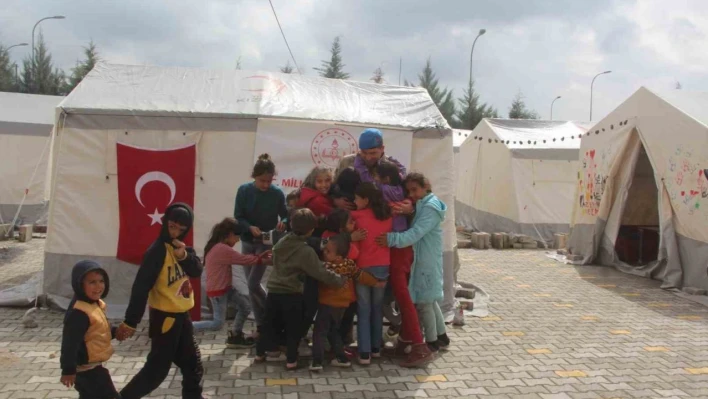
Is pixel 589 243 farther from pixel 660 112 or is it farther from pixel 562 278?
pixel 660 112

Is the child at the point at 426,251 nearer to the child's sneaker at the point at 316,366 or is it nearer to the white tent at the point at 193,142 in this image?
the child's sneaker at the point at 316,366

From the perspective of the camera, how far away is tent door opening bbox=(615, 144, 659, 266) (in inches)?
403

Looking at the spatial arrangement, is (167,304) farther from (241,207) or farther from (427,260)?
(427,260)

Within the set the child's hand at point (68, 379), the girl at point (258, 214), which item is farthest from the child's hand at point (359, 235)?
the child's hand at point (68, 379)

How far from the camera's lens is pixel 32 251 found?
10008 mm

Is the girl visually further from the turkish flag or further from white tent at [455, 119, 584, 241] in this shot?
white tent at [455, 119, 584, 241]

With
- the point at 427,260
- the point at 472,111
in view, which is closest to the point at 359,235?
the point at 427,260

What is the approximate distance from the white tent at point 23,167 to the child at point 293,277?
9606 millimetres

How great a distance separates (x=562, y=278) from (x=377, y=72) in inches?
1178

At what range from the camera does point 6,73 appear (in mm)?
35094

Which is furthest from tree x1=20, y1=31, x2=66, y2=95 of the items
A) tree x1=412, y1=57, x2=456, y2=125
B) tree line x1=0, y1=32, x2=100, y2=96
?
tree x1=412, y1=57, x2=456, y2=125

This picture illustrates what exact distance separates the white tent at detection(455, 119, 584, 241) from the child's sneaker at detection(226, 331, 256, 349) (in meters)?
9.17

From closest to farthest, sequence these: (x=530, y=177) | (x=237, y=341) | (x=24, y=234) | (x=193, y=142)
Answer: (x=237, y=341) < (x=193, y=142) < (x=24, y=234) < (x=530, y=177)

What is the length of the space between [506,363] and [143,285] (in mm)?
2984
